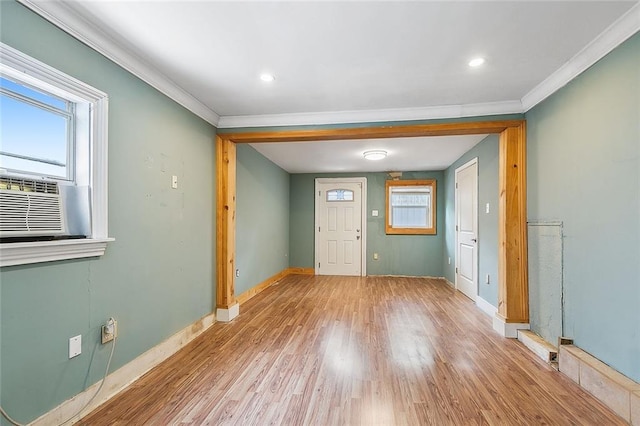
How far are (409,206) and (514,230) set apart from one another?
3.46 m

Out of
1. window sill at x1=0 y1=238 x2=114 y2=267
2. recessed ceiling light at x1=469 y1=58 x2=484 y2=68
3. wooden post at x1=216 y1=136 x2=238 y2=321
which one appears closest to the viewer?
window sill at x1=0 y1=238 x2=114 y2=267

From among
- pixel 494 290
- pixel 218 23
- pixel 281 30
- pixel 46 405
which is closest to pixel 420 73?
pixel 281 30

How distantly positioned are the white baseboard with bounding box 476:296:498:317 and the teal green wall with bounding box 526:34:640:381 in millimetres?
1264

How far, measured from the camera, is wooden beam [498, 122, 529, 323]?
9.82ft

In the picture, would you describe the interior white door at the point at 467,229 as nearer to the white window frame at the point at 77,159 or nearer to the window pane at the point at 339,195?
the window pane at the point at 339,195

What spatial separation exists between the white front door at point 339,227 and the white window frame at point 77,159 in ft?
16.3

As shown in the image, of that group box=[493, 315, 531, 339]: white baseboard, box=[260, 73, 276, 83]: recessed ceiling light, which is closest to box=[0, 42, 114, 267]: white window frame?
box=[260, 73, 276, 83]: recessed ceiling light

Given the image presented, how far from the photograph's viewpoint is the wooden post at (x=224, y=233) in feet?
11.2

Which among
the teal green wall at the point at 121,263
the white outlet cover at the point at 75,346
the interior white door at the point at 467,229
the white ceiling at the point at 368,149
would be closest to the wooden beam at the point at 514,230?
→ the white ceiling at the point at 368,149

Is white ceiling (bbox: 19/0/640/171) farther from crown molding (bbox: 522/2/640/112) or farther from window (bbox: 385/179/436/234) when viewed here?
window (bbox: 385/179/436/234)

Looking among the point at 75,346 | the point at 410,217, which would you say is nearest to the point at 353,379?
the point at 75,346

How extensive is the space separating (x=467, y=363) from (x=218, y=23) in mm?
3071

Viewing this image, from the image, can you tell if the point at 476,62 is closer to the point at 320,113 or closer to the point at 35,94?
the point at 320,113

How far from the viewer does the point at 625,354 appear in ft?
6.03
